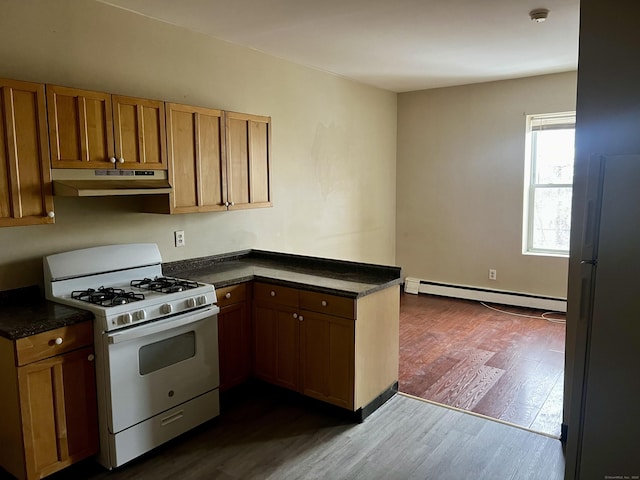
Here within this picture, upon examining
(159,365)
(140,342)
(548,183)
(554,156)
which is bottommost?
(159,365)

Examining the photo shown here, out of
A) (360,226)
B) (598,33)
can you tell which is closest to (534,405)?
(598,33)

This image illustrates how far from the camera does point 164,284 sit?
9.55ft

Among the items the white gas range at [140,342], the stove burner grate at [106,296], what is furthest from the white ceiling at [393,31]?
the stove burner grate at [106,296]

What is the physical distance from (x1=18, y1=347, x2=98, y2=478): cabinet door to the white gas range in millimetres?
60

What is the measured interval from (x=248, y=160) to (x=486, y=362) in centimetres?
249

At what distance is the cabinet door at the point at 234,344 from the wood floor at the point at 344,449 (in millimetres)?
214

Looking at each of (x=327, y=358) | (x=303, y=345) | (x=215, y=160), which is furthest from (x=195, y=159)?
(x=327, y=358)

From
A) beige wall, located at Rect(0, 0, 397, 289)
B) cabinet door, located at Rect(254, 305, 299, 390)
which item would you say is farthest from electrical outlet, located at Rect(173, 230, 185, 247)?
cabinet door, located at Rect(254, 305, 299, 390)

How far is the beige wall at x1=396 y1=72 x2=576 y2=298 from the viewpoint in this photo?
17.5 feet

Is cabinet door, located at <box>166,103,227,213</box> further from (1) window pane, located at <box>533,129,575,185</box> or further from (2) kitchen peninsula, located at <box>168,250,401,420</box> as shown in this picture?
(1) window pane, located at <box>533,129,575,185</box>

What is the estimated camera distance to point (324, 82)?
15.8 ft

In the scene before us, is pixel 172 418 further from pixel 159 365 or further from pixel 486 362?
pixel 486 362

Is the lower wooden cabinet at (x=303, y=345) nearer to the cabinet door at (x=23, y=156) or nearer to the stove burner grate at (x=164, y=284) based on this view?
the stove burner grate at (x=164, y=284)

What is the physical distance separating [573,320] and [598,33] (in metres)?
1.55
